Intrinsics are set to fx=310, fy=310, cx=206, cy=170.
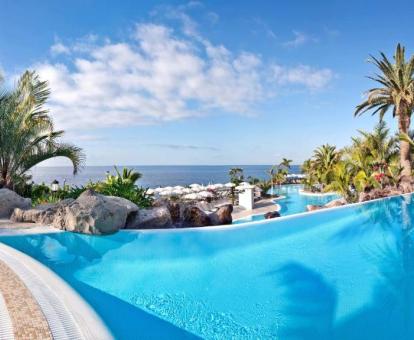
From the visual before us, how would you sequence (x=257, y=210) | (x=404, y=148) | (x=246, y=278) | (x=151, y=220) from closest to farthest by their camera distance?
(x=246, y=278) < (x=151, y=220) < (x=257, y=210) < (x=404, y=148)

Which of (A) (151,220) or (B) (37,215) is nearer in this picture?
(B) (37,215)

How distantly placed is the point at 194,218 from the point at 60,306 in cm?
775

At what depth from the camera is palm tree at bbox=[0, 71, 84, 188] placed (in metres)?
12.7

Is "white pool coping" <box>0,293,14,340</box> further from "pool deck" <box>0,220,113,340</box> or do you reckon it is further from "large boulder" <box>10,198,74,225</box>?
"large boulder" <box>10,198,74,225</box>

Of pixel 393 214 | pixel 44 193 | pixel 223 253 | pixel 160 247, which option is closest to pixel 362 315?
pixel 223 253

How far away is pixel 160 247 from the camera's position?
8336 millimetres

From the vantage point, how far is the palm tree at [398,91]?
19.7 metres

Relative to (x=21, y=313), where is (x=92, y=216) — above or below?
above

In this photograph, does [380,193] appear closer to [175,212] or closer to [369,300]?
[175,212]

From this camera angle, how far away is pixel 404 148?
20.4 m

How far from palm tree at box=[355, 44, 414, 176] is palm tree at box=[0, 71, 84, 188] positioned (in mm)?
19358

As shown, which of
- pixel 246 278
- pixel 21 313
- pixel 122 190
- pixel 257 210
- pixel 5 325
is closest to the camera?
pixel 5 325

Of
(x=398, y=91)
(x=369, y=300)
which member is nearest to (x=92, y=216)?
(x=369, y=300)

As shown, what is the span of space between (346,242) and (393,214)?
5149 millimetres
